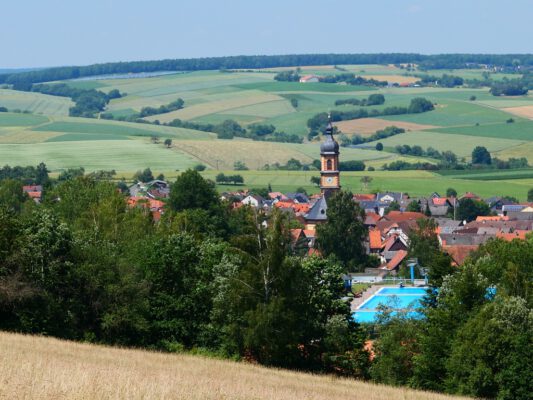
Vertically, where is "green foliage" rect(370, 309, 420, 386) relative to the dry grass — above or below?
above

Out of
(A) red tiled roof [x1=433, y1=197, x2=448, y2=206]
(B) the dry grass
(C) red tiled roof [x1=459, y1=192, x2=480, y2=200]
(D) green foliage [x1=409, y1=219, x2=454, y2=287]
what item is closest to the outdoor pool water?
(D) green foliage [x1=409, y1=219, x2=454, y2=287]

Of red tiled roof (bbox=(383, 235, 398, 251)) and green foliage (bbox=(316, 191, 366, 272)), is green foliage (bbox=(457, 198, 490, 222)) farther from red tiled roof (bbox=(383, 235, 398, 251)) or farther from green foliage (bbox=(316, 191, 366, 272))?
green foliage (bbox=(316, 191, 366, 272))

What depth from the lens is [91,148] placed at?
186250 mm

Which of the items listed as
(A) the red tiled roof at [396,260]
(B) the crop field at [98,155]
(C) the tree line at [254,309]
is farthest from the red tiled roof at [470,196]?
(C) the tree line at [254,309]

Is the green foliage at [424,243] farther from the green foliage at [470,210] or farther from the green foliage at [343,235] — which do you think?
the green foliage at [470,210]

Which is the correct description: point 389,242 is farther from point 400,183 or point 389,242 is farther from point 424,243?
point 400,183

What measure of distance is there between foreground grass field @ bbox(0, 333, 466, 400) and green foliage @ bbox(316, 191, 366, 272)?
55.8 m

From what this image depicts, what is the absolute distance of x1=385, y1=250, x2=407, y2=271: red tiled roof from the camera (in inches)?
3664

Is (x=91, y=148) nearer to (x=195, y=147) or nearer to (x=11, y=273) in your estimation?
(x=195, y=147)

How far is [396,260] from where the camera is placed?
3740 inches

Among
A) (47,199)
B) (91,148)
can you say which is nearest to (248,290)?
(47,199)

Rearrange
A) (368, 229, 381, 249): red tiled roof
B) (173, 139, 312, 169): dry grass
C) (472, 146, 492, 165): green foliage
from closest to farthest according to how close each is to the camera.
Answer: (368, 229, 381, 249): red tiled roof, (173, 139, 312, 169): dry grass, (472, 146, 492, 165): green foliage

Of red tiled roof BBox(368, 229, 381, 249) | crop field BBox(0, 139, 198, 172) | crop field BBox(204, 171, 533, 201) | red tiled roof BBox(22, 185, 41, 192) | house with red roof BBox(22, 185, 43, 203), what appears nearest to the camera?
red tiled roof BBox(368, 229, 381, 249)

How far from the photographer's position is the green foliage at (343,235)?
90938mm
